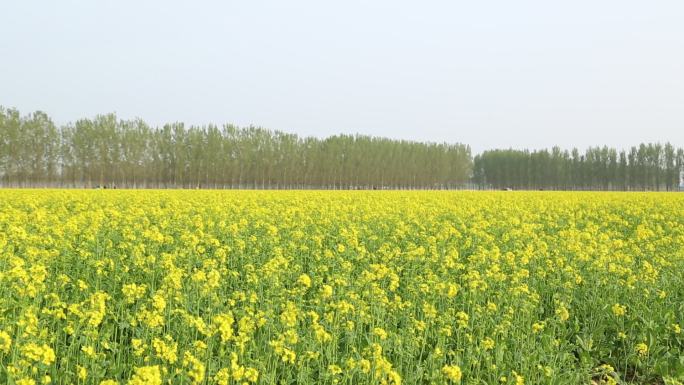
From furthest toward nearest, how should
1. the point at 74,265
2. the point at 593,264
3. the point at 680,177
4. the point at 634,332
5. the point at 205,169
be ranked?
the point at 680,177 → the point at 205,169 → the point at 593,264 → the point at 74,265 → the point at 634,332

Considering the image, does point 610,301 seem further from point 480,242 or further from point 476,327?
point 480,242

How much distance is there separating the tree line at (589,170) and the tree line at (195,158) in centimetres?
2263

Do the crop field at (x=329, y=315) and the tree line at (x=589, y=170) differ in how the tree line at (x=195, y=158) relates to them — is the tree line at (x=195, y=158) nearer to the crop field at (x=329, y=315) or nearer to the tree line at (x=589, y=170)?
the tree line at (x=589, y=170)

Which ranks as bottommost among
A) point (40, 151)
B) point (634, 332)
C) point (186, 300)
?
point (634, 332)

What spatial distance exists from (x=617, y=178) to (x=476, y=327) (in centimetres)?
13395

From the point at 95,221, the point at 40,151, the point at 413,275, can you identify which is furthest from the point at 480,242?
the point at 40,151

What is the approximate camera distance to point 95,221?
1240 centimetres

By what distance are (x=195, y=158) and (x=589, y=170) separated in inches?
3487

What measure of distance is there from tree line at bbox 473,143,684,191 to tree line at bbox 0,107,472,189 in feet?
74.2

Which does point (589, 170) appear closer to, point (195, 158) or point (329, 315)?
point (195, 158)

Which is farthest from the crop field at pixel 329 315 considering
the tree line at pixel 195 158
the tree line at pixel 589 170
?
the tree line at pixel 589 170

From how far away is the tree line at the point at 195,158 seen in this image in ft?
272

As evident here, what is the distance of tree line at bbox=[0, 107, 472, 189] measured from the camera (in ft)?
272

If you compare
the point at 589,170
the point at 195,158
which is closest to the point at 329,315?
the point at 195,158
